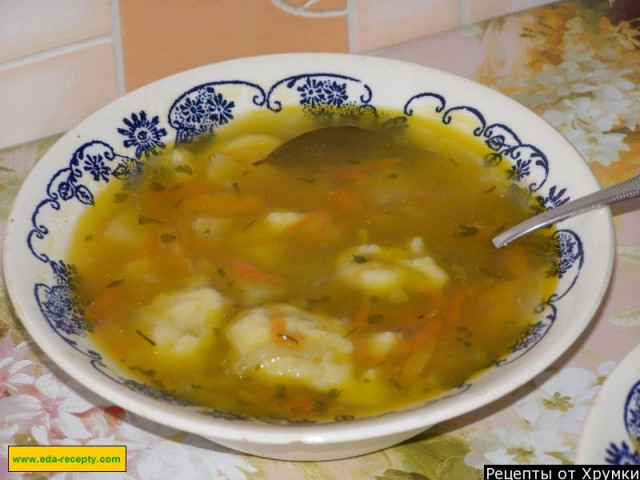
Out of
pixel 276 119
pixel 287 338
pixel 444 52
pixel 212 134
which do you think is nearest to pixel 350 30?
pixel 444 52

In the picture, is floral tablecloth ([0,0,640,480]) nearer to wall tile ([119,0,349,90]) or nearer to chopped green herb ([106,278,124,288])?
chopped green herb ([106,278,124,288])

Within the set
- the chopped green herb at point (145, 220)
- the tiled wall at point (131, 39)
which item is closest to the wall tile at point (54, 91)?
the tiled wall at point (131, 39)

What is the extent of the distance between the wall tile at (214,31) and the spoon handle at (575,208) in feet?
2.96

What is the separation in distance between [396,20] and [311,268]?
1013mm

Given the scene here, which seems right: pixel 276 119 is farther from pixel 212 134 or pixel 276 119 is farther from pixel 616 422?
pixel 616 422

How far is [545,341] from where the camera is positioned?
1.30 metres

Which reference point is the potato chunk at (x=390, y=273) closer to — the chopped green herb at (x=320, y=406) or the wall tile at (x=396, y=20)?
the chopped green herb at (x=320, y=406)

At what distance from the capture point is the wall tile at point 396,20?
2295mm

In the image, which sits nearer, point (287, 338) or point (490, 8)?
point (287, 338)

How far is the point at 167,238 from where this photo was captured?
5.42 feet

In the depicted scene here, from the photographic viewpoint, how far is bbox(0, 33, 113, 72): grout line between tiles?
2004 mm

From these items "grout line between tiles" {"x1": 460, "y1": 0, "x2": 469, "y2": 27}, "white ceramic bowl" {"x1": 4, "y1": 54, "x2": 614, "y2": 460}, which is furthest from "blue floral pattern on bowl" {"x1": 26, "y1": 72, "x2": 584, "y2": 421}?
"grout line between tiles" {"x1": 460, "y1": 0, "x2": 469, "y2": 27}

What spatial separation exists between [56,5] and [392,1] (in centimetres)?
87

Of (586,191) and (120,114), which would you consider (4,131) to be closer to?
(120,114)
